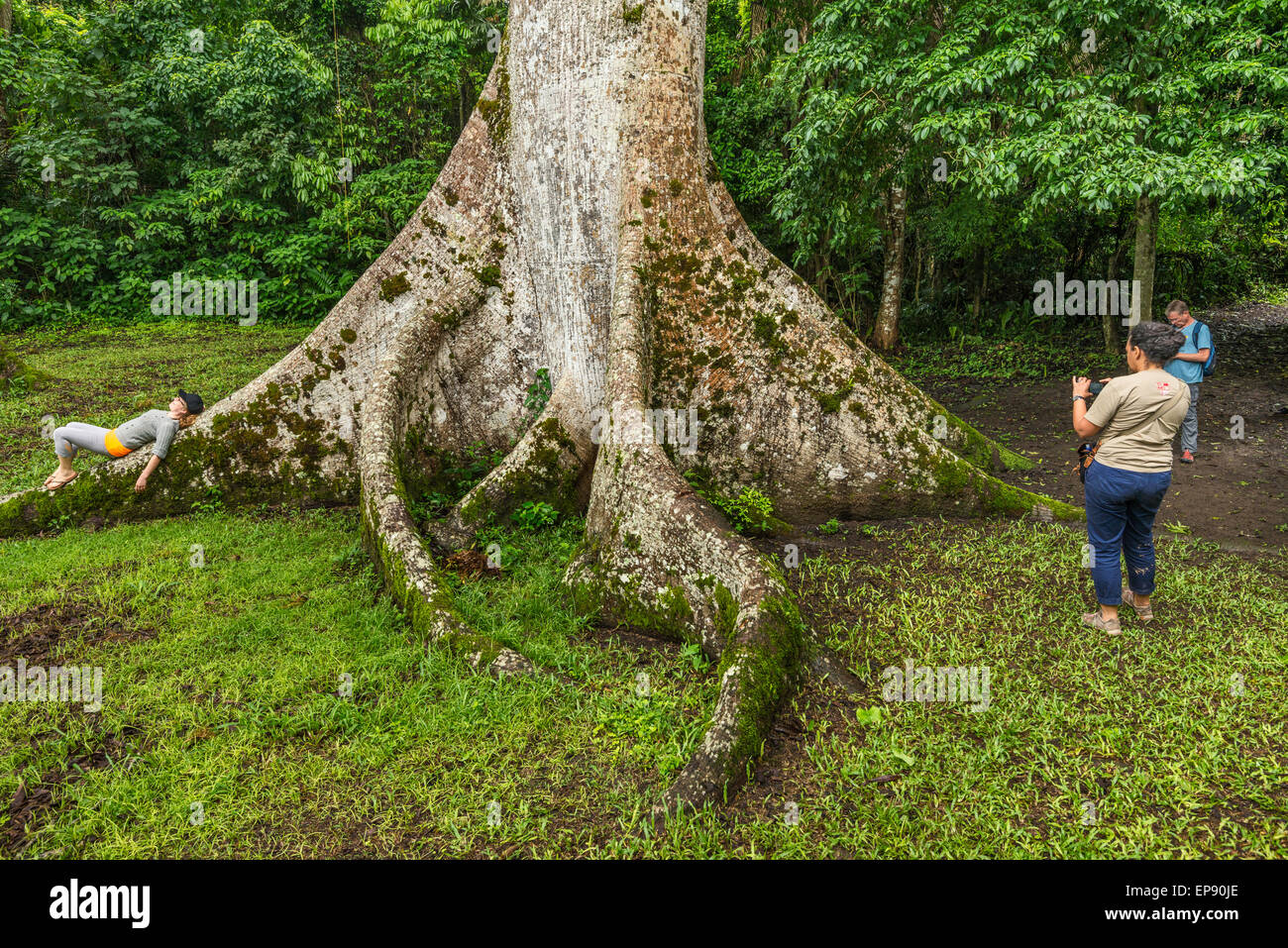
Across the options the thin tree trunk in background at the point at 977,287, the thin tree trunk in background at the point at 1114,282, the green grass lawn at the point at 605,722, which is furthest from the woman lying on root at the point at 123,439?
the thin tree trunk in background at the point at 977,287

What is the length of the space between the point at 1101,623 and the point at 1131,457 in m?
1.06

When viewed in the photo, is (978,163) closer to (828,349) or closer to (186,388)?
(828,349)

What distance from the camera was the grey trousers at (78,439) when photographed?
22.1 feet

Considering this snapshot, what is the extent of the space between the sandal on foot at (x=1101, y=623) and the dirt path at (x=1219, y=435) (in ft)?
6.78

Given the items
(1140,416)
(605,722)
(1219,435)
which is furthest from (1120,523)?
(1219,435)

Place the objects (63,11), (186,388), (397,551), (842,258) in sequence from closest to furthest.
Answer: (397,551), (186,388), (842,258), (63,11)

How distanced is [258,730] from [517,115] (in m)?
5.25

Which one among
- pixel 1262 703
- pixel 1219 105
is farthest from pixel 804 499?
pixel 1219 105

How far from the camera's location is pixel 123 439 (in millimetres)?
6777

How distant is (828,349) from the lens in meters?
6.66

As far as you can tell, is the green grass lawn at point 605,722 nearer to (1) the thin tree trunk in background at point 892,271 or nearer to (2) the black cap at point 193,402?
(2) the black cap at point 193,402

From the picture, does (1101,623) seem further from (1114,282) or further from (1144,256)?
(1114,282)

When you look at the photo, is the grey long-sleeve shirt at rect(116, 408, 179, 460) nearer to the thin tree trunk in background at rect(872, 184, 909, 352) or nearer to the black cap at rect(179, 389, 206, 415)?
the black cap at rect(179, 389, 206, 415)

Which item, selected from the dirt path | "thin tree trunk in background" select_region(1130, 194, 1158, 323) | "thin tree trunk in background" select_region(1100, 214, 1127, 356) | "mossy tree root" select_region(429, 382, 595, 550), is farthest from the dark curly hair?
"thin tree trunk in background" select_region(1100, 214, 1127, 356)
